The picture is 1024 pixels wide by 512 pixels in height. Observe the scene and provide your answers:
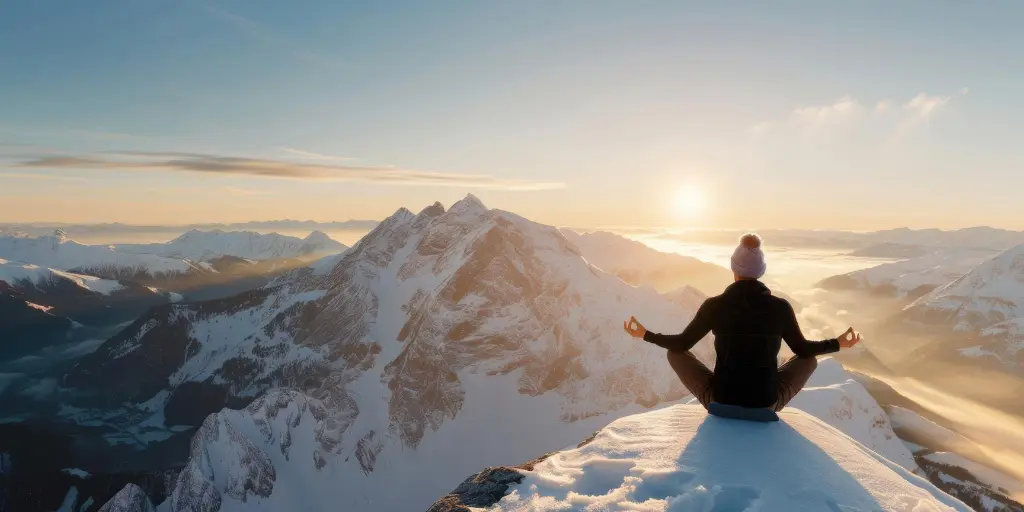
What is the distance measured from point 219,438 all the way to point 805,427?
567 feet

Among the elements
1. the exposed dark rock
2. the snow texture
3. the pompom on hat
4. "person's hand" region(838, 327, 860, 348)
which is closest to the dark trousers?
"person's hand" region(838, 327, 860, 348)

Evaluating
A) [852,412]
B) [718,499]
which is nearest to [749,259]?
[718,499]

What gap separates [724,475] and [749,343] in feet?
7.46

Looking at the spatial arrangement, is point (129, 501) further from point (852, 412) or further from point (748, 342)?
point (852, 412)

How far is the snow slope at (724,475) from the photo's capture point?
514 centimetres

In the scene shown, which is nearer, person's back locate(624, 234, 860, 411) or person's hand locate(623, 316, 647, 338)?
person's back locate(624, 234, 860, 411)

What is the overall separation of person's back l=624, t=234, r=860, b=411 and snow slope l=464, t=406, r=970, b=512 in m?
0.46

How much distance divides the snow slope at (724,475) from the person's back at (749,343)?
46cm

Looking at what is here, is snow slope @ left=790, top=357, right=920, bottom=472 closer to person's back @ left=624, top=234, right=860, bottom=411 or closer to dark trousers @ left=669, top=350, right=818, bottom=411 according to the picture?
dark trousers @ left=669, top=350, right=818, bottom=411

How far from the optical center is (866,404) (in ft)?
398

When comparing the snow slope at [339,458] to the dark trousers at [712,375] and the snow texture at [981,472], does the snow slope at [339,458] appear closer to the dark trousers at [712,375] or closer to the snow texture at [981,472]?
the snow texture at [981,472]

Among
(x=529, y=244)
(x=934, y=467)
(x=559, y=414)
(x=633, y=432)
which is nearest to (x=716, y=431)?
(x=633, y=432)

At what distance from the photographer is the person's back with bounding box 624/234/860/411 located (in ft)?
23.2

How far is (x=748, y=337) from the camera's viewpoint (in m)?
7.09
